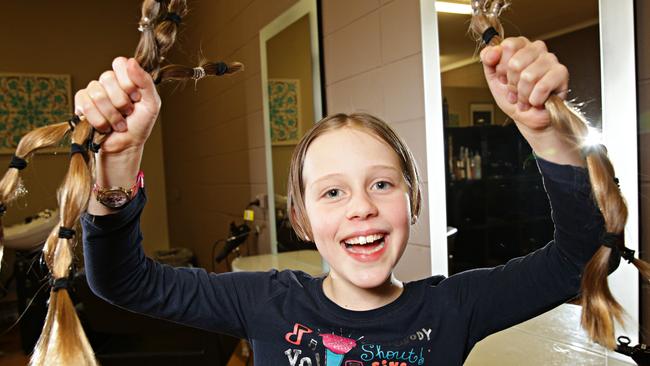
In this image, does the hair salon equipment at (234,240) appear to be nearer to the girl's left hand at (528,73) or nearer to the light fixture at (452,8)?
the light fixture at (452,8)

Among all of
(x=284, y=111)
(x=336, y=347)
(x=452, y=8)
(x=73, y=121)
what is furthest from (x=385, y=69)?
(x=73, y=121)

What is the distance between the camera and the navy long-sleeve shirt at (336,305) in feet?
2.22

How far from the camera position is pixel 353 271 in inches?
29.7

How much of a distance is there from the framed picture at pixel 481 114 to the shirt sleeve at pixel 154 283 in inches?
26.4

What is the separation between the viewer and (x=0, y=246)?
0.56 meters

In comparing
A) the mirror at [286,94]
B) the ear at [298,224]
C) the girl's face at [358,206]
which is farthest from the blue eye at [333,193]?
the mirror at [286,94]

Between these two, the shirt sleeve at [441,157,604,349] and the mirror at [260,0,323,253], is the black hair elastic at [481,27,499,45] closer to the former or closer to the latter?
the shirt sleeve at [441,157,604,349]

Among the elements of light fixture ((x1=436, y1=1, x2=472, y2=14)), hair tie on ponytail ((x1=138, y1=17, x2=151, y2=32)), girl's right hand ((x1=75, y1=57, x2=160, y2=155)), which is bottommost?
girl's right hand ((x1=75, y1=57, x2=160, y2=155))

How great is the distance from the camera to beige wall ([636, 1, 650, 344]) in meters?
0.87

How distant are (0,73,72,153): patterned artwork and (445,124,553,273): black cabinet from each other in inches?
157

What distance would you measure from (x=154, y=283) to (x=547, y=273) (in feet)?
1.96

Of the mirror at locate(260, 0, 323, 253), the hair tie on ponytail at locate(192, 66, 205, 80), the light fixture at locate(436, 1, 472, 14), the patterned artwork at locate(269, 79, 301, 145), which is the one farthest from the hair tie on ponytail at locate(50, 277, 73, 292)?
the patterned artwork at locate(269, 79, 301, 145)

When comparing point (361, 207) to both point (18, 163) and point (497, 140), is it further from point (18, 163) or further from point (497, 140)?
point (497, 140)

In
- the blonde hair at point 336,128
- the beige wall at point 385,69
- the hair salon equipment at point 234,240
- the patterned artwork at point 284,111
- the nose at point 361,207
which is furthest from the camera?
the hair salon equipment at point 234,240
